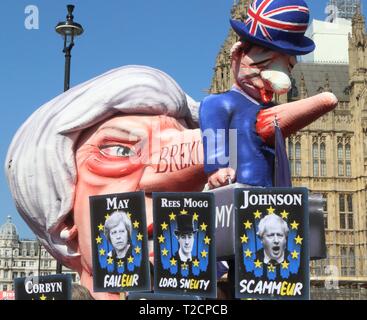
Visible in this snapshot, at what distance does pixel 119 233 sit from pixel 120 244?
9 cm

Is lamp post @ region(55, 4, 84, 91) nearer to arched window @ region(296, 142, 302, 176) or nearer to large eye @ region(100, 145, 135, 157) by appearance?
large eye @ region(100, 145, 135, 157)

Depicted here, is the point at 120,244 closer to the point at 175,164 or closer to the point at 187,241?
the point at 187,241

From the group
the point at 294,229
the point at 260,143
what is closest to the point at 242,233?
the point at 294,229

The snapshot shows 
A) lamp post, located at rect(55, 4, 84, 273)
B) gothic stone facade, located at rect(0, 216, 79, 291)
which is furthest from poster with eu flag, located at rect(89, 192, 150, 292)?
gothic stone facade, located at rect(0, 216, 79, 291)

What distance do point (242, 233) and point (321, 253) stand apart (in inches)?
51.5

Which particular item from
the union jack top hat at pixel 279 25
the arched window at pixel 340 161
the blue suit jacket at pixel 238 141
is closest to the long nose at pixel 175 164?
the blue suit jacket at pixel 238 141

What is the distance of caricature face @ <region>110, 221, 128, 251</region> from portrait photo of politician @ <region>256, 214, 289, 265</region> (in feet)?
3.99

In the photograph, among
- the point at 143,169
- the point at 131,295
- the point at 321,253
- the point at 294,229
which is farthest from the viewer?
the point at 143,169

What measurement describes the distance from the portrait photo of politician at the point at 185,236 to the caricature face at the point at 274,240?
573 mm

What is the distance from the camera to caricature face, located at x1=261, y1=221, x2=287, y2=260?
17.6ft

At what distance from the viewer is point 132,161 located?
772cm

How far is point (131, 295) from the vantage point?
5.86m

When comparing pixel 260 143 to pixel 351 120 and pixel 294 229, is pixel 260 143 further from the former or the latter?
pixel 351 120

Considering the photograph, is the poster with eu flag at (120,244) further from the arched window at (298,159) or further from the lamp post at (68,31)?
the arched window at (298,159)
